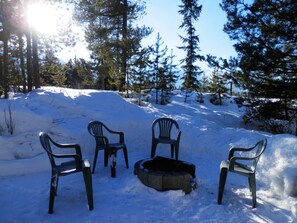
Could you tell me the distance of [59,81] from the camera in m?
13.8

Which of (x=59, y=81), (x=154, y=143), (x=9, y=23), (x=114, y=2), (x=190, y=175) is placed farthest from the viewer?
(x=59, y=81)

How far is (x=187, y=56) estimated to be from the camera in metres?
15.0

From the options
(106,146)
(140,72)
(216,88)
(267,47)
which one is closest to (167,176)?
(106,146)

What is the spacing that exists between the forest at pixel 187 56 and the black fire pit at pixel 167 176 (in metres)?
4.12

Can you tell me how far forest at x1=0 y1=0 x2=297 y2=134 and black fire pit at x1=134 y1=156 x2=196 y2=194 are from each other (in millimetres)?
4123

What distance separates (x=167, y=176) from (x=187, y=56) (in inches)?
487

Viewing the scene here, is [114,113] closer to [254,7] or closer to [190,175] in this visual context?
[190,175]

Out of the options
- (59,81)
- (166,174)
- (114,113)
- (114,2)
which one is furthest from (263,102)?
(59,81)

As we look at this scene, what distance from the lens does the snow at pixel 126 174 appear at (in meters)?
3.16

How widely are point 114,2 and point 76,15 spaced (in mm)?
2011

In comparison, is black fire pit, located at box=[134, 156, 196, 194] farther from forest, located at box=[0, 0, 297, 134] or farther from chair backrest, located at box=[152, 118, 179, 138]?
forest, located at box=[0, 0, 297, 134]

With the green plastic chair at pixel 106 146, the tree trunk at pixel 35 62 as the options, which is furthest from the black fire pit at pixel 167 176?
the tree trunk at pixel 35 62

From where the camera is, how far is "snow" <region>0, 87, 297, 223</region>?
316 cm

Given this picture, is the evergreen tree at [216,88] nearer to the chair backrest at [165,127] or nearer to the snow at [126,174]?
the snow at [126,174]
